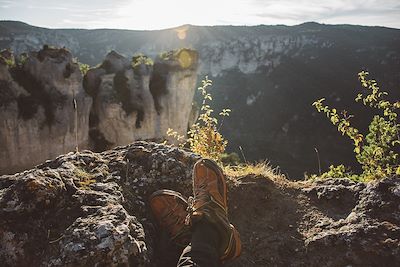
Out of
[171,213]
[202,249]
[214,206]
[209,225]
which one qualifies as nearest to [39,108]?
[171,213]

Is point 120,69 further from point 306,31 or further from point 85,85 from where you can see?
point 306,31

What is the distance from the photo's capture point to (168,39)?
390 feet

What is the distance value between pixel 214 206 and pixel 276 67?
4147 inches

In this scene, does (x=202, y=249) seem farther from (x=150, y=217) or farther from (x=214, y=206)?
(x=150, y=217)

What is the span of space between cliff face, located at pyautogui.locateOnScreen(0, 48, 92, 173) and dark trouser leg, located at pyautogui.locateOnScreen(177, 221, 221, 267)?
61.0 ft

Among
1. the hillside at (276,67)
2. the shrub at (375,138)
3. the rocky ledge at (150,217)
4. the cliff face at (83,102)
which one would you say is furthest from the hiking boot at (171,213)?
the hillside at (276,67)

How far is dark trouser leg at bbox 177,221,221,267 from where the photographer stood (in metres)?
2.35

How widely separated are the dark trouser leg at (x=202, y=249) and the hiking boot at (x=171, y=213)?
0.22 meters

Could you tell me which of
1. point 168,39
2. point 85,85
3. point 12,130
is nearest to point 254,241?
point 12,130

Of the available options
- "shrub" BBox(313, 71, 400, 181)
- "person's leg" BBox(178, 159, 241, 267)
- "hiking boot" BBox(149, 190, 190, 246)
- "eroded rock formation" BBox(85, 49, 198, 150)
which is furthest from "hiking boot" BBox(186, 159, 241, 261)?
"eroded rock formation" BBox(85, 49, 198, 150)

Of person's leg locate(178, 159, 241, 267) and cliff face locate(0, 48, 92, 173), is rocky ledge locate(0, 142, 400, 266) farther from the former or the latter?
cliff face locate(0, 48, 92, 173)

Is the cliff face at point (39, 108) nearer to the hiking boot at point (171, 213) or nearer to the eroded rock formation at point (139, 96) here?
the eroded rock formation at point (139, 96)

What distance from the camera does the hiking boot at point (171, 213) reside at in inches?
114

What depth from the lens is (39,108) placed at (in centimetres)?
2050
